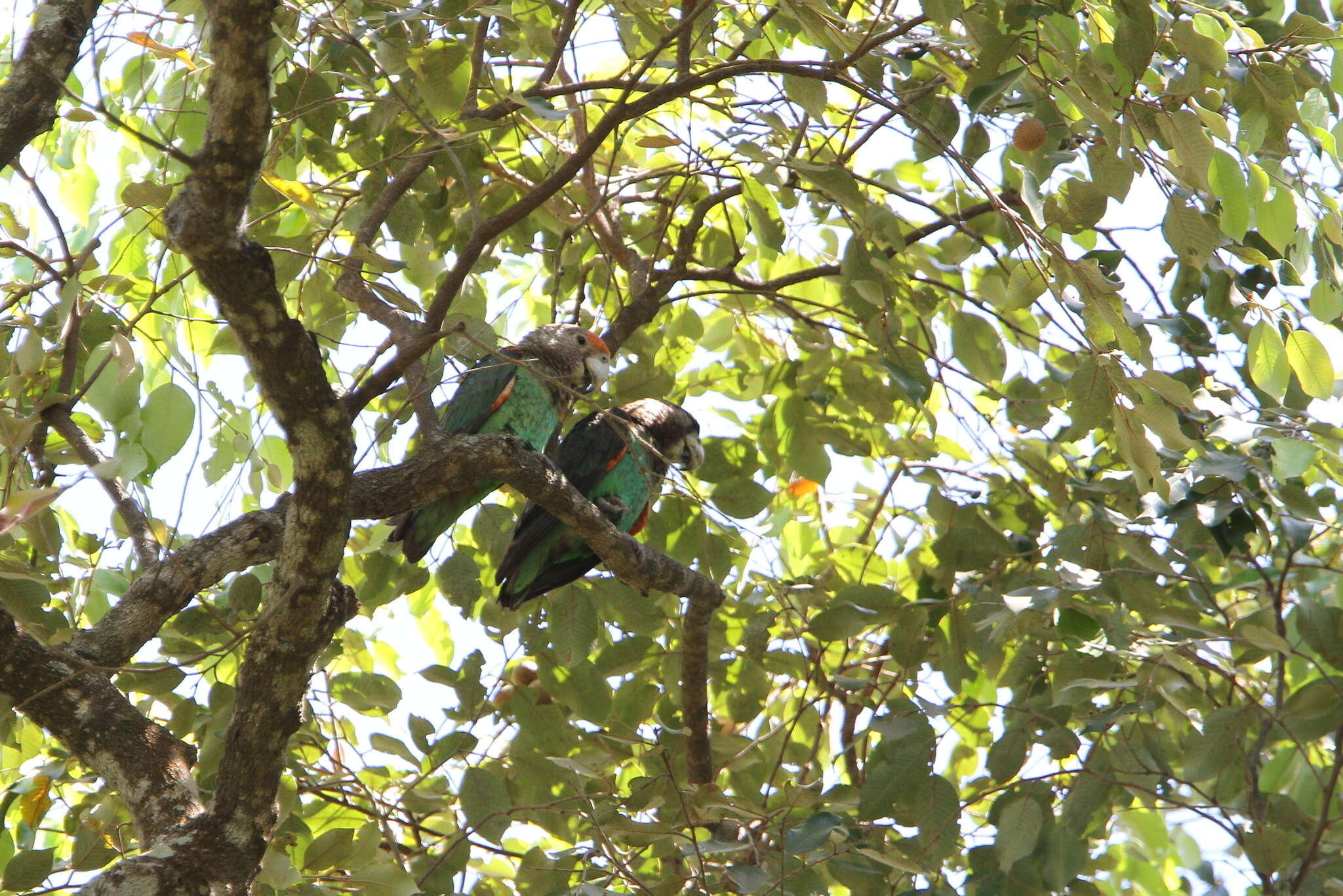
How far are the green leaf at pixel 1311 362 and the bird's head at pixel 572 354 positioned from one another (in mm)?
2259

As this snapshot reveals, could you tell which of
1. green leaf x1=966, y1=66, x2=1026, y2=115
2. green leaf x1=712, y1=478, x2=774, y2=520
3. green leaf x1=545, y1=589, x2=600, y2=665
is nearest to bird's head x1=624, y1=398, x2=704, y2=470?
green leaf x1=712, y1=478, x2=774, y2=520

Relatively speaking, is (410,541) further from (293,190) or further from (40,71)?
(40,71)

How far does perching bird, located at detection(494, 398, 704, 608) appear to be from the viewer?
12.3ft

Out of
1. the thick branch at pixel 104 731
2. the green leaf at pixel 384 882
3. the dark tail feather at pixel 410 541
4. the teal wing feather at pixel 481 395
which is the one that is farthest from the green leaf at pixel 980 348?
the thick branch at pixel 104 731

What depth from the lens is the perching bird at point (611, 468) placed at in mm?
3760

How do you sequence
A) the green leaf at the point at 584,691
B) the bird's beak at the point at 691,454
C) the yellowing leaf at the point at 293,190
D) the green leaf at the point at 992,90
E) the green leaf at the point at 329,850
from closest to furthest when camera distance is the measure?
1. the green leaf at the point at 992,90
2. the yellowing leaf at the point at 293,190
3. the green leaf at the point at 329,850
4. the green leaf at the point at 584,691
5. the bird's beak at the point at 691,454

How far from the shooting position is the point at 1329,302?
2264 millimetres

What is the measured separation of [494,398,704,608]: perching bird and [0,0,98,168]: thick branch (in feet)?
6.03

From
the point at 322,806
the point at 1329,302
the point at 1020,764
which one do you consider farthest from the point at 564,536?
the point at 1329,302

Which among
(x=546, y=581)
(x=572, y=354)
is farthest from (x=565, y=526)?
(x=572, y=354)

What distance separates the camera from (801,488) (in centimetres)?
419

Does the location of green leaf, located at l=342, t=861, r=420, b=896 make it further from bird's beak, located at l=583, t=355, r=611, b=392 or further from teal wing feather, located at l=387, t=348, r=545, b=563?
bird's beak, located at l=583, t=355, r=611, b=392

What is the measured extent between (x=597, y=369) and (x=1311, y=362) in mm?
2323

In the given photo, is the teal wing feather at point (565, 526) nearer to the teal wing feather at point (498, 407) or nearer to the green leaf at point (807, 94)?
the teal wing feather at point (498, 407)
